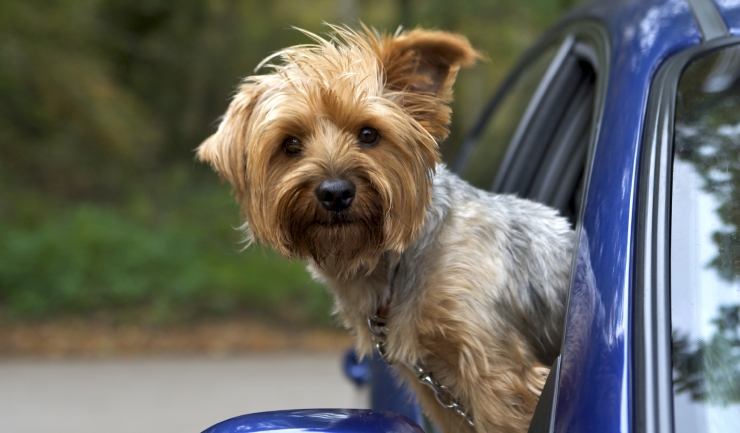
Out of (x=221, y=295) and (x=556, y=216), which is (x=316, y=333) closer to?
(x=221, y=295)

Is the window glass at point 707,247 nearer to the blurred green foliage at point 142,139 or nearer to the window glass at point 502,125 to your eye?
the window glass at point 502,125

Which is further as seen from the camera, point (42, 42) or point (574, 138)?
point (42, 42)

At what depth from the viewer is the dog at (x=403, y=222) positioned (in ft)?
A: 7.22

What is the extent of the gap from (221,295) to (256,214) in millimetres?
8413

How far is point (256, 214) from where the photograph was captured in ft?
8.02

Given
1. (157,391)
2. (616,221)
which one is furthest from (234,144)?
(157,391)

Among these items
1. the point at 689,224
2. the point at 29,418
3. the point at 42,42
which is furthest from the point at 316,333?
the point at 689,224

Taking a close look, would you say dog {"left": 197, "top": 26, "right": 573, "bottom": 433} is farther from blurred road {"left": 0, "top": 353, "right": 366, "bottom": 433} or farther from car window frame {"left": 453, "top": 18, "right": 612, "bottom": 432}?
blurred road {"left": 0, "top": 353, "right": 366, "bottom": 433}

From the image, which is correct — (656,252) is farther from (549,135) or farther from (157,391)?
(157,391)

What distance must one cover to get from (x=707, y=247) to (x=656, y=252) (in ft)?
0.42

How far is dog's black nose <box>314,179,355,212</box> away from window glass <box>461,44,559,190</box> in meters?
1.43

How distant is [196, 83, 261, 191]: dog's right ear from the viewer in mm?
2473

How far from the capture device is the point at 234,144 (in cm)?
248

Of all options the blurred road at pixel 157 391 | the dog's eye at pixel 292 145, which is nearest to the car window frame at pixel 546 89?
the dog's eye at pixel 292 145
